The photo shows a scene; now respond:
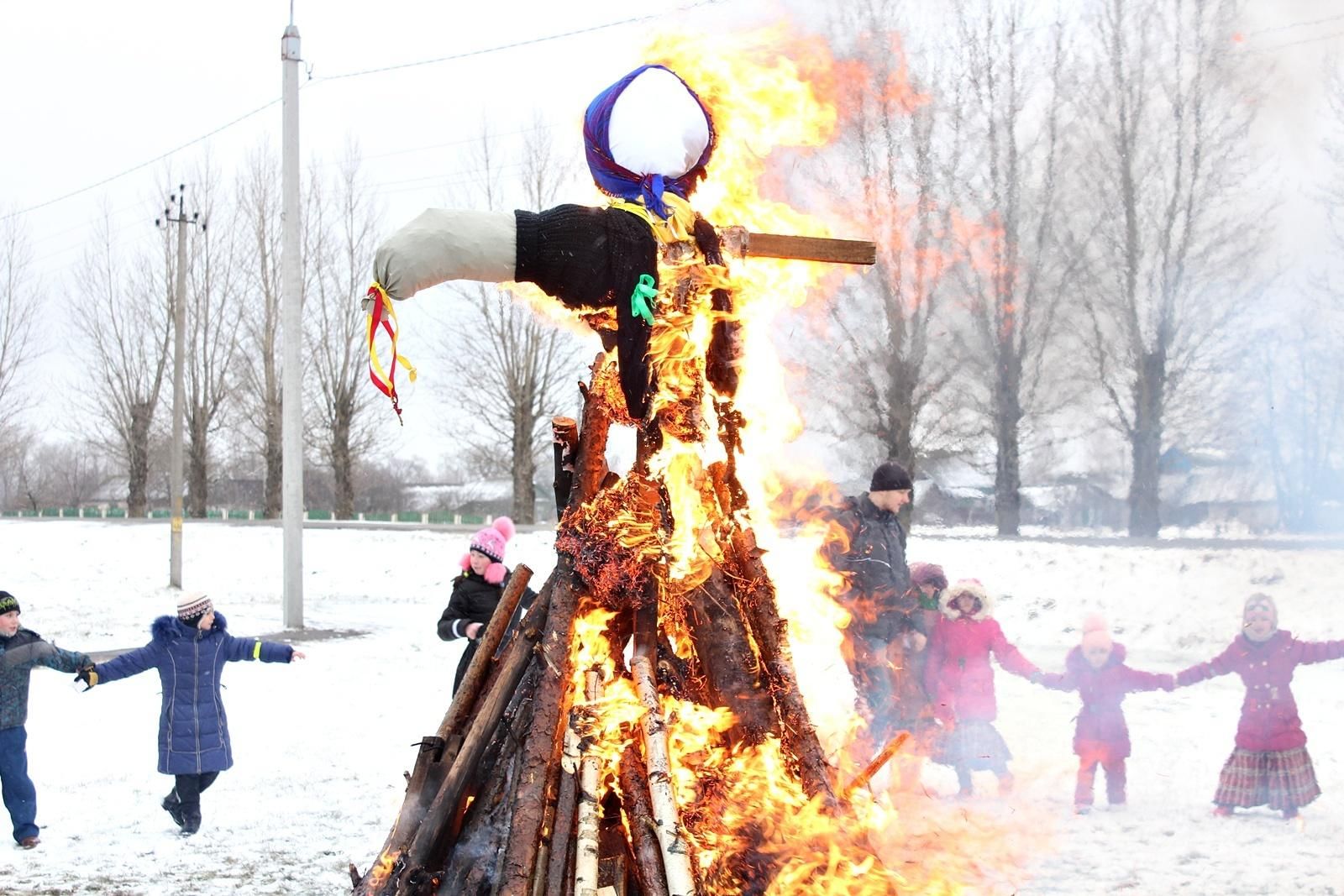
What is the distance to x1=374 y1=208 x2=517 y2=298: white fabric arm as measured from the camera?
3281 mm

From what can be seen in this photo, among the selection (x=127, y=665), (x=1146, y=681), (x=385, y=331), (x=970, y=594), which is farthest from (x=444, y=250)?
(x=1146, y=681)

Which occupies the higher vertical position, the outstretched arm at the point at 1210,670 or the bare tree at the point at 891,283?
the bare tree at the point at 891,283

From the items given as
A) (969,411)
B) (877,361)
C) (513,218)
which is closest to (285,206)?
(877,361)

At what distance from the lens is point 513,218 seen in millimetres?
3486

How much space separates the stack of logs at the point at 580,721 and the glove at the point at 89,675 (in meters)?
2.75

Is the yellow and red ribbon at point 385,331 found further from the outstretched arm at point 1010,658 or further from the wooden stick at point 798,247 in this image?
the outstretched arm at point 1010,658

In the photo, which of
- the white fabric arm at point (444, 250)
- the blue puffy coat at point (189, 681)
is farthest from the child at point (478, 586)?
the white fabric arm at point (444, 250)

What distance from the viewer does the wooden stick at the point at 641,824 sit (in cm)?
327

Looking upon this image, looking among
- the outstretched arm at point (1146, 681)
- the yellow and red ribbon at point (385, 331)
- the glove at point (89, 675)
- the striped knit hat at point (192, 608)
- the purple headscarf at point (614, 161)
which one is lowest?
the outstretched arm at point (1146, 681)

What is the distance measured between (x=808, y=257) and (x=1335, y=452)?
317 centimetres

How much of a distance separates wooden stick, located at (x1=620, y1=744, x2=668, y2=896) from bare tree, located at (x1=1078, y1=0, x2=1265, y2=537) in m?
3.86

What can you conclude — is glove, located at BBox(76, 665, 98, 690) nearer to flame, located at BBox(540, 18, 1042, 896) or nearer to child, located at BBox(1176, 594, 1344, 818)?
flame, located at BBox(540, 18, 1042, 896)

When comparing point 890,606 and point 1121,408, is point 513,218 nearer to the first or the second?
point 890,606

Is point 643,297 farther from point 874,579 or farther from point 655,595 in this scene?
point 874,579
